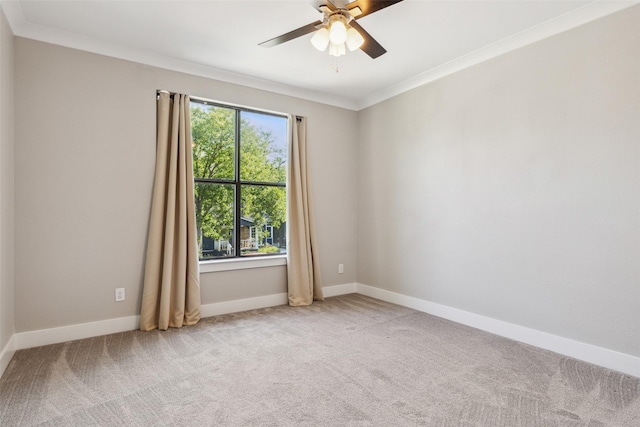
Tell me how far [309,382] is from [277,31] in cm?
271

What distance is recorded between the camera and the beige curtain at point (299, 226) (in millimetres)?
4164

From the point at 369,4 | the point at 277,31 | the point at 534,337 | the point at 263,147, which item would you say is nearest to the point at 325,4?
the point at 369,4

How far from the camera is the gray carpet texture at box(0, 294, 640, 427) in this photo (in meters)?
1.90

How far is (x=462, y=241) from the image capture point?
3.47m

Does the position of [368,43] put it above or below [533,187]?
above

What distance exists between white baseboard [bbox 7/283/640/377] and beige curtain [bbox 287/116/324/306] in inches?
10.2

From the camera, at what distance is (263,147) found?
4172mm

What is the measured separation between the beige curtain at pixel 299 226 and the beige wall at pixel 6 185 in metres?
2.51

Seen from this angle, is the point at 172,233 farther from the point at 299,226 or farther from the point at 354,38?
the point at 354,38

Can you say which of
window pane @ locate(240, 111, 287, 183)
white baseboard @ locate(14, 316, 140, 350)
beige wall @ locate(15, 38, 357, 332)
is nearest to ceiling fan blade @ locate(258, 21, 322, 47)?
Result: beige wall @ locate(15, 38, 357, 332)

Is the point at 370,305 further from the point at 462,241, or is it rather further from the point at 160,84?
the point at 160,84

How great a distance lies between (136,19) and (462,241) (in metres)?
3.49

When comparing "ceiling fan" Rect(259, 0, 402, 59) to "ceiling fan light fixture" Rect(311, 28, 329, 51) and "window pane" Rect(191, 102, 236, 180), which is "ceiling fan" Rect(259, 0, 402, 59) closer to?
"ceiling fan light fixture" Rect(311, 28, 329, 51)

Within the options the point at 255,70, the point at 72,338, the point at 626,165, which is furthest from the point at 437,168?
the point at 72,338
